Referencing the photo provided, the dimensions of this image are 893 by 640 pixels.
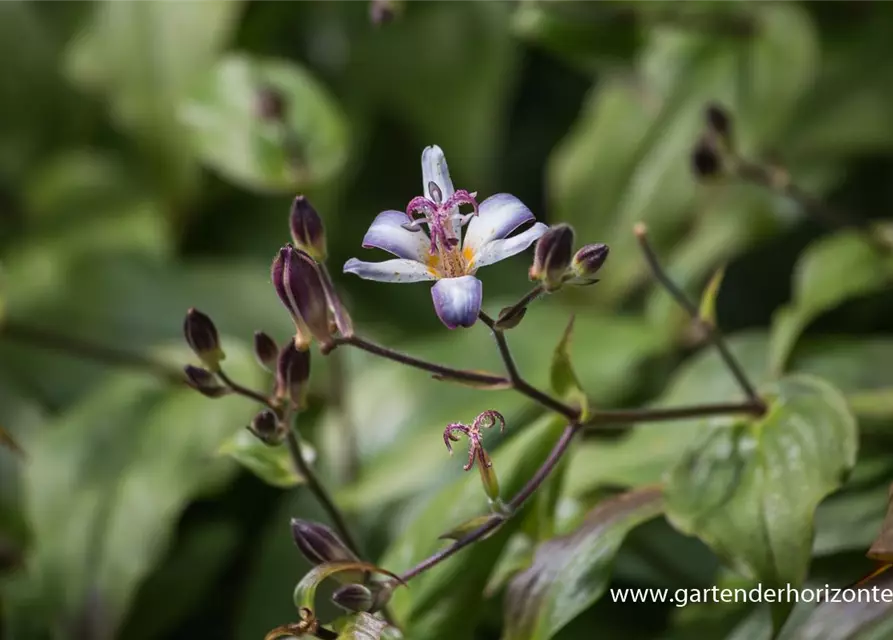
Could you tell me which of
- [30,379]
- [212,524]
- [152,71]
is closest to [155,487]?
[212,524]

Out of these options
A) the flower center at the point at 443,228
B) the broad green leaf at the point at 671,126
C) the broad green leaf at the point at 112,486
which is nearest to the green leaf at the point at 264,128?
the broad green leaf at the point at 112,486

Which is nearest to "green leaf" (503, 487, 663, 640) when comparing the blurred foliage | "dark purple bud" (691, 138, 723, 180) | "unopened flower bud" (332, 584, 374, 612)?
the blurred foliage

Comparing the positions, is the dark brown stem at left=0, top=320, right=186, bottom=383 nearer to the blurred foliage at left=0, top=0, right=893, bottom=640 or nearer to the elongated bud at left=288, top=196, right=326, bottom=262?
the blurred foliage at left=0, top=0, right=893, bottom=640

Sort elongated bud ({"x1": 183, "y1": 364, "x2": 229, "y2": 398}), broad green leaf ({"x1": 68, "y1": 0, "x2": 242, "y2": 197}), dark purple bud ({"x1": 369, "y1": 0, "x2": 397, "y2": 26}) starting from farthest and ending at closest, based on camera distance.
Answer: broad green leaf ({"x1": 68, "y1": 0, "x2": 242, "y2": 197}), dark purple bud ({"x1": 369, "y1": 0, "x2": 397, "y2": 26}), elongated bud ({"x1": 183, "y1": 364, "x2": 229, "y2": 398})

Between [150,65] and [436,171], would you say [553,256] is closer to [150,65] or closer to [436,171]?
[436,171]

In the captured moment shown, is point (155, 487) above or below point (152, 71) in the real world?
below

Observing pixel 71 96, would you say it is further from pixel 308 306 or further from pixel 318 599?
pixel 308 306

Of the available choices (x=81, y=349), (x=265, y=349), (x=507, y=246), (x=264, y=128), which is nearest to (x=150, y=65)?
(x=264, y=128)
